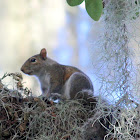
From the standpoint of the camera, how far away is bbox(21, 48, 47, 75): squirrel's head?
5.05ft

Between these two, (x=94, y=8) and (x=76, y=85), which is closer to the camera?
(x=94, y=8)

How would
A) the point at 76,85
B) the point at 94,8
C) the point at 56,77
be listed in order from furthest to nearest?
the point at 56,77
the point at 76,85
the point at 94,8

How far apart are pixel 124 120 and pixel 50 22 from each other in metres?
1.25

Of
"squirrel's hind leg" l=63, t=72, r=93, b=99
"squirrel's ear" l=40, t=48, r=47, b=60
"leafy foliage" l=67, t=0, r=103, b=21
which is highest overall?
"leafy foliage" l=67, t=0, r=103, b=21

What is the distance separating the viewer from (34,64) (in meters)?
1.57

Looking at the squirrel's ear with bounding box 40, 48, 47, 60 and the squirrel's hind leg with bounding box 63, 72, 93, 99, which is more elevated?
the squirrel's ear with bounding box 40, 48, 47, 60

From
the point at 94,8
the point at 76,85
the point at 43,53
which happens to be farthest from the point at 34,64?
the point at 94,8

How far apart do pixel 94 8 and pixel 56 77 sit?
60 cm

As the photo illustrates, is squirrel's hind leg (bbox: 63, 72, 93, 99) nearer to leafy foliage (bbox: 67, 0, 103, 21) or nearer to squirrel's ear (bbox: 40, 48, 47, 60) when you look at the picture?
squirrel's ear (bbox: 40, 48, 47, 60)

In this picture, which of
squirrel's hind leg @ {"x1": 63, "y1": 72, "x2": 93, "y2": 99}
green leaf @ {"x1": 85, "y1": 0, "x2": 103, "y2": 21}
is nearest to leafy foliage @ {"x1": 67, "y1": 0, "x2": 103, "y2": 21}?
green leaf @ {"x1": 85, "y1": 0, "x2": 103, "y2": 21}

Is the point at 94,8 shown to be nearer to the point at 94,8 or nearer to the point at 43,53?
the point at 94,8

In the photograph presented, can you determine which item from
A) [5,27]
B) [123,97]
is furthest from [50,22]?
[123,97]

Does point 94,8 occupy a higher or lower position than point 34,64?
higher

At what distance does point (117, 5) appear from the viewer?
3.89 ft
